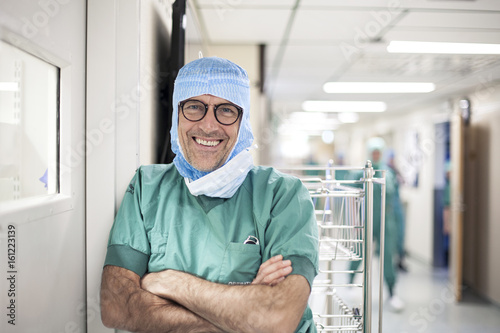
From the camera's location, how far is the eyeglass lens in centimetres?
115

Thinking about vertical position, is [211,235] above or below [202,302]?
above

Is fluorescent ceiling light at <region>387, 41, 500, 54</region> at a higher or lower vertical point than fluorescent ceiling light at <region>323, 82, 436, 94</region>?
lower

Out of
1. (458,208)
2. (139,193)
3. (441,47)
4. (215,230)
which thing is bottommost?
(458,208)

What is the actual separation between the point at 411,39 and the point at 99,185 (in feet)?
7.64

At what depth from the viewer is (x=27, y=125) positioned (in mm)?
914

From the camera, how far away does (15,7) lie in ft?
2.69

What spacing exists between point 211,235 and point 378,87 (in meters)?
3.75


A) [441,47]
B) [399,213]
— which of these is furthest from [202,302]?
[399,213]

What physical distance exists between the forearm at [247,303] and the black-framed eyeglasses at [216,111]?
0.50 m

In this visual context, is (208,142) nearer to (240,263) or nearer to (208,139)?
(208,139)

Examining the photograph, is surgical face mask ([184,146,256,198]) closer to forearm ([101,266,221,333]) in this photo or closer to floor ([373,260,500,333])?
forearm ([101,266,221,333])

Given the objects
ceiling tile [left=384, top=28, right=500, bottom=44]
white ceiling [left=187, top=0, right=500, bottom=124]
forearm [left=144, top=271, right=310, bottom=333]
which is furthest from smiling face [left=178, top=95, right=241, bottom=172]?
ceiling tile [left=384, top=28, right=500, bottom=44]

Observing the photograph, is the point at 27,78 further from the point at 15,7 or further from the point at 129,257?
the point at 129,257

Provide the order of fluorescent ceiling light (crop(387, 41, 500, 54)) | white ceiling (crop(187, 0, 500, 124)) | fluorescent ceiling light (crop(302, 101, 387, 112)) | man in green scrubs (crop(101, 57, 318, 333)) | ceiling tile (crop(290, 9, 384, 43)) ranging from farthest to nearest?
fluorescent ceiling light (crop(302, 101, 387, 112)), fluorescent ceiling light (crop(387, 41, 500, 54)), ceiling tile (crop(290, 9, 384, 43)), white ceiling (crop(187, 0, 500, 124)), man in green scrubs (crop(101, 57, 318, 333))
